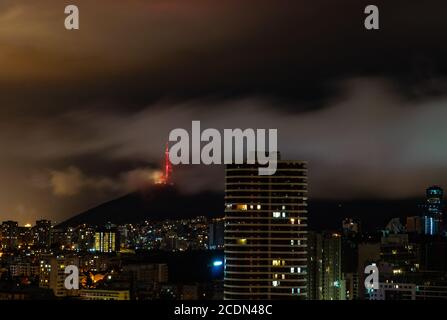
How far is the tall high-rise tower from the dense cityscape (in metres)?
0.02

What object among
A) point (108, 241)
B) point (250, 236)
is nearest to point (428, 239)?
point (250, 236)

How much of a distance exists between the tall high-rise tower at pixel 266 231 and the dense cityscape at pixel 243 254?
0.02 metres

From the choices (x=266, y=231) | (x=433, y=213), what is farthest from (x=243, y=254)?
(x=433, y=213)

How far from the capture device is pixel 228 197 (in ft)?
60.9

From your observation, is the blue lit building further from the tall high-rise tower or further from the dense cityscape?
the tall high-rise tower

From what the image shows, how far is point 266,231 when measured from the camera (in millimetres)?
18609

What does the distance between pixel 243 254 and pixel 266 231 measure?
2.53 feet

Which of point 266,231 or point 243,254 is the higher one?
point 266,231

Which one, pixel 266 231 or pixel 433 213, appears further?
pixel 433 213

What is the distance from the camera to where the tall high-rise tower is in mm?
18359

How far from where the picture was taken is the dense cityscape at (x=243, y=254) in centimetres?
1853

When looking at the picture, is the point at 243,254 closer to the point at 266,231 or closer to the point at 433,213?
Result: the point at 266,231

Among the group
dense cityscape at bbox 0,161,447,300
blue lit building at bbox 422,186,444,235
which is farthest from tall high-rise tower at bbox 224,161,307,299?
blue lit building at bbox 422,186,444,235
